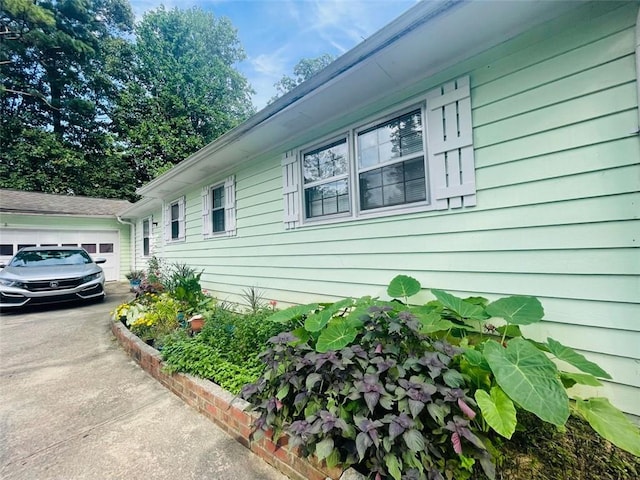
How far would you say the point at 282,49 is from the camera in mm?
8023

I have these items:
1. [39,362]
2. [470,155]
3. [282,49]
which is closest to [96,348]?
[39,362]

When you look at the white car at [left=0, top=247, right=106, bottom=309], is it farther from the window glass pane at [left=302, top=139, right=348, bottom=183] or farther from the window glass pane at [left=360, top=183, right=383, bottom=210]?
the window glass pane at [left=360, top=183, right=383, bottom=210]

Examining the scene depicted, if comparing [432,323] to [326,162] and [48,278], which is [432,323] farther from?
[48,278]

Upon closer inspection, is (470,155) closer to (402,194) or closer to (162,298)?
(402,194)

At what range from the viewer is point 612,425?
1358 mm

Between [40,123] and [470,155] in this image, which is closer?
[470,155]

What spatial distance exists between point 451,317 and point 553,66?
2017 mm

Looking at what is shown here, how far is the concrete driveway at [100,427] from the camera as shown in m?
1.83

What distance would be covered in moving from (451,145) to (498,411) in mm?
2014

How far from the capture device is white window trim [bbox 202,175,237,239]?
5.14m

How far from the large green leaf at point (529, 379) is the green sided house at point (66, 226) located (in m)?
13.3

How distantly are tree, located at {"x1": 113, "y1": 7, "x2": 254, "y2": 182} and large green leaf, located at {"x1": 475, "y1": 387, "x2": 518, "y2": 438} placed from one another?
18.1m

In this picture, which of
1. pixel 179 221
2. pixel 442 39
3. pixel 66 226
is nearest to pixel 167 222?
pixel 179 221

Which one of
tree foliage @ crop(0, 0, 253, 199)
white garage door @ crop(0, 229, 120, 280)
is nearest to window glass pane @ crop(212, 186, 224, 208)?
white garage door @ crop(0, 229, 120, 280)
